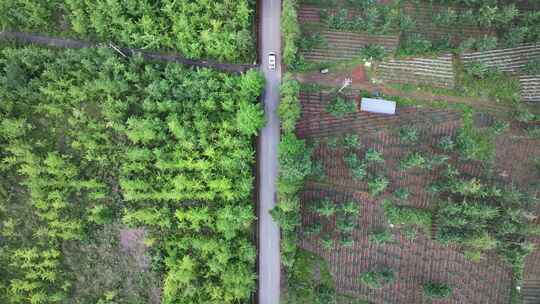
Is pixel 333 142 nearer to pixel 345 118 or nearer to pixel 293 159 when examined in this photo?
pixel 345 118

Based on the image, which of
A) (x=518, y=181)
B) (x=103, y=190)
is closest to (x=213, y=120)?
(x=103, y=190)

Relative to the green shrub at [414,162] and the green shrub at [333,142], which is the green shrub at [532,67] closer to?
the green shrub at [414,162]

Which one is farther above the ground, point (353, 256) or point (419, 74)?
point (419, 74)

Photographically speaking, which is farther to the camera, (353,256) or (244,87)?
(353,256)

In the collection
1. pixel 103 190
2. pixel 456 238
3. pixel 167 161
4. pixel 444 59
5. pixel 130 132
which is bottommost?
pixel 456 238

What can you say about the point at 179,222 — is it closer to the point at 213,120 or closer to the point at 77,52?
the point at 213,120

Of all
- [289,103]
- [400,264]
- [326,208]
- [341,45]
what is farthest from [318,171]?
[341,45]

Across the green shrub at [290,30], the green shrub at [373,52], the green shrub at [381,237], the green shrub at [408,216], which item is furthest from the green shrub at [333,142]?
→ the green shrub at [381,237]
